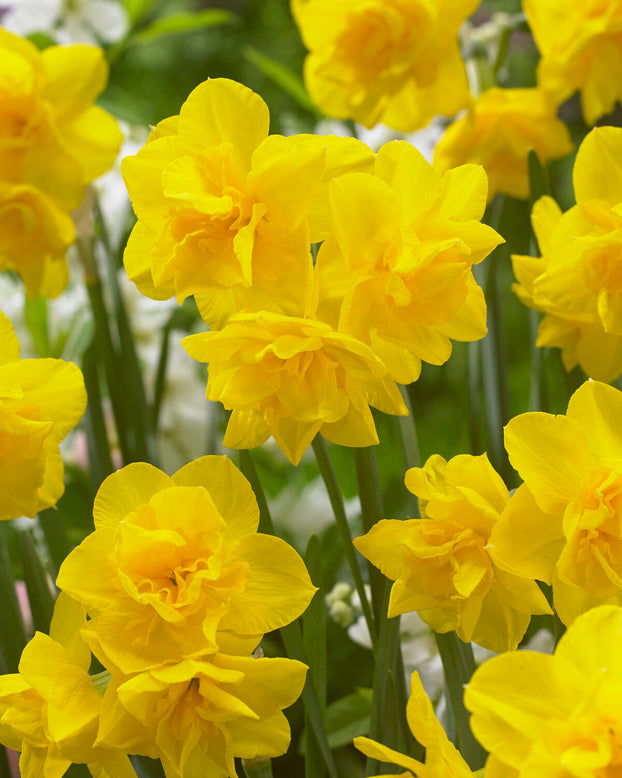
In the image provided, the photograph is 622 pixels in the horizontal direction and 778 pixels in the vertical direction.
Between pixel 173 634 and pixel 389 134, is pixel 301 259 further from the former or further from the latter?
pixel 389 134

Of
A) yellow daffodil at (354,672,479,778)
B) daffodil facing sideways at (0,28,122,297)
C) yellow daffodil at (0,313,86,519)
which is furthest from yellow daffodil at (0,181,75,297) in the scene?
yellow daffodil at (354,672,479,778)

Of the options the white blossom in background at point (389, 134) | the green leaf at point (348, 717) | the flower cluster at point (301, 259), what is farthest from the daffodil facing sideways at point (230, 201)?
the white blossom in background at point (389, 134)

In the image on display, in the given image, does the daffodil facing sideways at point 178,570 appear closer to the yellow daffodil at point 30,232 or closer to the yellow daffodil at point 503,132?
the yellow daffodil at point 30,232

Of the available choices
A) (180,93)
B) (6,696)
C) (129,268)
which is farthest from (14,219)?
(180,93)

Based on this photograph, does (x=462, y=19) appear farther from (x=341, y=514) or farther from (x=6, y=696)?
(x=6, y=696)

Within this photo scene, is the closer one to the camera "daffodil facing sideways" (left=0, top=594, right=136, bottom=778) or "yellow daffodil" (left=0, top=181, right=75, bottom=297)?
"daffodil facing sideways" (left=0, top=594, right=136, bottom=778)

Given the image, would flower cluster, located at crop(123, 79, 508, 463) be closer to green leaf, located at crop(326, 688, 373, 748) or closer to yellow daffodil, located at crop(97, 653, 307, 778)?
yellow daffodil, located at crop(97, 653, 307, 778)
